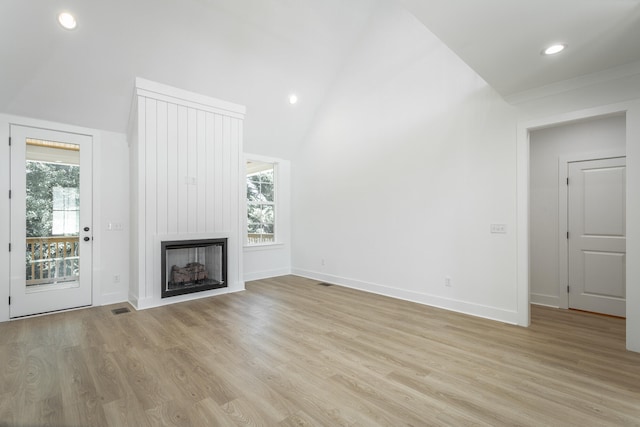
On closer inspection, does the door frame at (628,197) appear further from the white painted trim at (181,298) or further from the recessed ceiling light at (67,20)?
the recessed ceiling light at (67,20)

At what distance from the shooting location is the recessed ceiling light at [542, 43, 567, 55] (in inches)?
96.7

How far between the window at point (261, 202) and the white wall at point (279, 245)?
118 millimetres

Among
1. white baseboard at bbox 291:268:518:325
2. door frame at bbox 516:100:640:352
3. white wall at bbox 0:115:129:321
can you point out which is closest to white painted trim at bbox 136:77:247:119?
white wall at bbox 0:115:129:321

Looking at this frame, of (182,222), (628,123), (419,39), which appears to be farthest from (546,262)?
(182,222)

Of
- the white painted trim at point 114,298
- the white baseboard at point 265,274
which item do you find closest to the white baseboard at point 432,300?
the white baseboard at point 265,274

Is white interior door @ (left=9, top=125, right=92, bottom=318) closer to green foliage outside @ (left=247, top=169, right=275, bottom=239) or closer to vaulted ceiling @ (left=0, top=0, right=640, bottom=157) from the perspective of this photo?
vaulted ceiling @ (left=0, top=0, right=640, bottom=157)

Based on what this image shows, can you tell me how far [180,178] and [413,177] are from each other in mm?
3419

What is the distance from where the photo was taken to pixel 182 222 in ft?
14.9

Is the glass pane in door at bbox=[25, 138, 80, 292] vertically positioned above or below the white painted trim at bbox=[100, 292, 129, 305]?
→ above

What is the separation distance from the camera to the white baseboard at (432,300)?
3574 mm

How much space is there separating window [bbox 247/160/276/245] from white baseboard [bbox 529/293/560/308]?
4599 millimetres

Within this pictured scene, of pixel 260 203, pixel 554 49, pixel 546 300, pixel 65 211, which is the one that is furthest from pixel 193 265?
pixel 546 300

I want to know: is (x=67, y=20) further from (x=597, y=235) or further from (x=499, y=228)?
(x=597, y=235)

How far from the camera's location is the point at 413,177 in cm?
448
